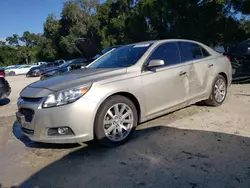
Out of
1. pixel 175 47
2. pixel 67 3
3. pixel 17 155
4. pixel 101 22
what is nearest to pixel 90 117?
pixel 17 155

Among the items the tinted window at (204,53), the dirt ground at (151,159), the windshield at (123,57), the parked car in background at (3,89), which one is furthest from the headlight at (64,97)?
the parked car in background at (3,89)

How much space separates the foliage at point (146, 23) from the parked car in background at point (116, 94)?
14.6m

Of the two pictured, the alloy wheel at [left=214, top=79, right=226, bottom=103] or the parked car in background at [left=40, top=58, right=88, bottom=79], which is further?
the parked car in background at [left=40, top=58, right=88, bottom=79]

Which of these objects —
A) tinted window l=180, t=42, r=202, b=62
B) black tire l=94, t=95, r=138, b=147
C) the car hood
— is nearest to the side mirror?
the car hood

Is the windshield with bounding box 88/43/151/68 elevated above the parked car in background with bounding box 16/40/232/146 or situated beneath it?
elevated above

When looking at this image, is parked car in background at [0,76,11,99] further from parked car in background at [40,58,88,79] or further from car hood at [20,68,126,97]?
car hood at [20,68,126,97]

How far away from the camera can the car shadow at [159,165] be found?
2.80m

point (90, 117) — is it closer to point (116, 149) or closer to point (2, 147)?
point (116, 149)

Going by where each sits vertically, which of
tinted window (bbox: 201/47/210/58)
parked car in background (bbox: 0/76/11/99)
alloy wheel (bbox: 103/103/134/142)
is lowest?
alloy wheel (bbox: 103/103/134/142)

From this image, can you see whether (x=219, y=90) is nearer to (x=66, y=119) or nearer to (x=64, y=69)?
(x=66, y=119)

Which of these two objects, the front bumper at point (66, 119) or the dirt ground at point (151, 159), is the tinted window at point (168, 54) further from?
the front bumper at point (66, 119)

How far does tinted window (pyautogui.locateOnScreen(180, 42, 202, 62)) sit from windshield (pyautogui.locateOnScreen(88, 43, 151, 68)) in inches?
30.0

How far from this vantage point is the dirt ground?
2844 mm

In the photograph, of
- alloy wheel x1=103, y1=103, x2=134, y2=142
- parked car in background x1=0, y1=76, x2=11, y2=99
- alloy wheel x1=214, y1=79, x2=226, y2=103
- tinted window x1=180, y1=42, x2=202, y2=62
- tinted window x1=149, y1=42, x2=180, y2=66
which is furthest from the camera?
parked car in background x1=0, y1=76, x2=11, y2=99
